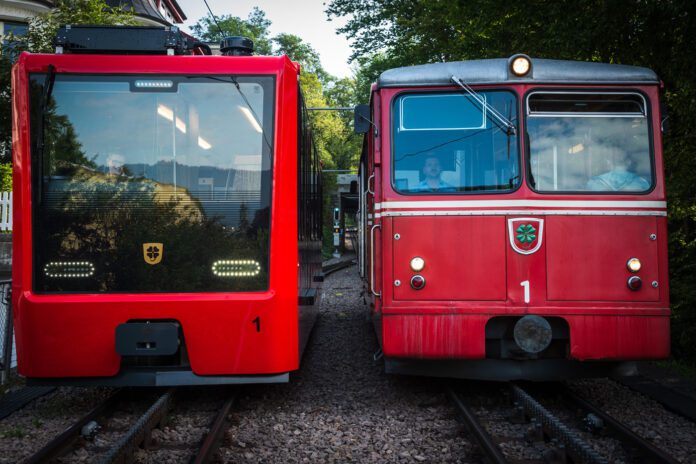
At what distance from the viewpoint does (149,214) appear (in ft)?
16.6

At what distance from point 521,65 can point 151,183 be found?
327cm

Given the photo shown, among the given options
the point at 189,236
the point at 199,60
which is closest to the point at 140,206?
the point at 189,236

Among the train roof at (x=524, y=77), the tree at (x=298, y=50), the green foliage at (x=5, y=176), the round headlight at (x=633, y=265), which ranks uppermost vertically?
the tree at (x=298, y=50)

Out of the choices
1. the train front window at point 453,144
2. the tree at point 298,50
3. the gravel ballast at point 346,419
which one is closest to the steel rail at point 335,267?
the gravel ballast at point 346,419

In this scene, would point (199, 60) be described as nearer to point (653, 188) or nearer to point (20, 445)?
point (20, 445)

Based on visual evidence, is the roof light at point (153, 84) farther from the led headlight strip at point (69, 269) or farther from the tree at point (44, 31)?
the tree at point (44, 31)

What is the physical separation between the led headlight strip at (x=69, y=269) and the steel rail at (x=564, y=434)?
3.59 metres

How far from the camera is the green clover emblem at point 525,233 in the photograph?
17.4 feet

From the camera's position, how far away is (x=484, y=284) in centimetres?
533

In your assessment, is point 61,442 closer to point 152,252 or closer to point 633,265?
point 152,252

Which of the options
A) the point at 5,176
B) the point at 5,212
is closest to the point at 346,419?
the point at 5,212

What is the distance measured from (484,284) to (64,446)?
134 inches

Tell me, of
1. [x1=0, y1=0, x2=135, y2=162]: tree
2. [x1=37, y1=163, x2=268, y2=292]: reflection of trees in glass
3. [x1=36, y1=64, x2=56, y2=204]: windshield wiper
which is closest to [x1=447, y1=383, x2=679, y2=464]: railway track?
[x1=37, y1=163, x2=268, y2=292]: reflection of trees in glass

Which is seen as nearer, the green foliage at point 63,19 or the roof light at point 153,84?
the roof light at point 153,84
